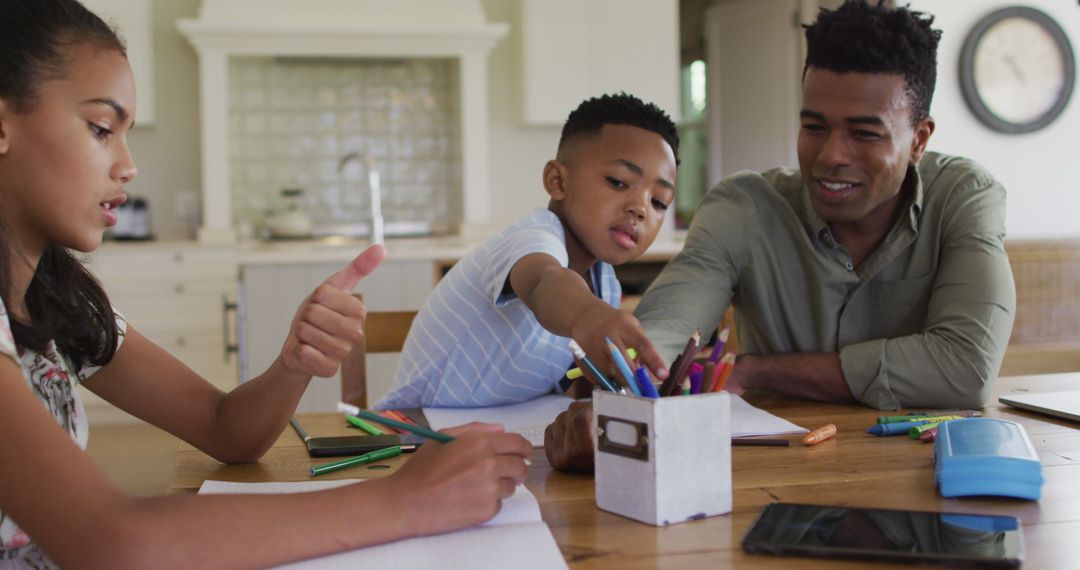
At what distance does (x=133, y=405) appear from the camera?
1285 mm

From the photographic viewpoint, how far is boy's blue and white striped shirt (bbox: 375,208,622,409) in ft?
5.22

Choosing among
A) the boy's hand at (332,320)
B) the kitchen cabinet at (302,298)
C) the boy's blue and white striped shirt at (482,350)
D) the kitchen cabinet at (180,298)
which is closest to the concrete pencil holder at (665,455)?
the boy's hand at (332,320)

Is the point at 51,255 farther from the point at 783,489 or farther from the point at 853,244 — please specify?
the point at 853,244

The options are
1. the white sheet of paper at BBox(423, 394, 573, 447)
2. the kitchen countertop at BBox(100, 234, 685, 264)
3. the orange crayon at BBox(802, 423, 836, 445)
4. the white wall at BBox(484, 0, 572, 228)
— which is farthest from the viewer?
the white wall at BBox(484, 0, 572, 228)

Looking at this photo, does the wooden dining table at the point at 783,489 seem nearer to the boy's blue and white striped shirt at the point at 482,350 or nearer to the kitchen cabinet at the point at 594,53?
the boy's blue and white striped shirt at the point at 482,350

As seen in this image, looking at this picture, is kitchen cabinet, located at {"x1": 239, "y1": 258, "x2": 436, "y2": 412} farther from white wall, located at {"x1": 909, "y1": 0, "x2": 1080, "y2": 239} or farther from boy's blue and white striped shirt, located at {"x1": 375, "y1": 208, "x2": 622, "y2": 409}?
boy's blue and white striped shirt, located at {"x1": 375, "y1": 208, "x2": 622, "y2": 409}

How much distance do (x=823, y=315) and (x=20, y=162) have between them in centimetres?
135

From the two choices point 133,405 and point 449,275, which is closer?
point 133,405

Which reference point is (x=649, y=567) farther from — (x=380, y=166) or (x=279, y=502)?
(x=380, y=166)

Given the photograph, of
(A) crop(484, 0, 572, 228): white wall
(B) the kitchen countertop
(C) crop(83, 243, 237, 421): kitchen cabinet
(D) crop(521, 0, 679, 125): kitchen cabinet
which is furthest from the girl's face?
(A) crop(484, 0, 572, 228): white wall

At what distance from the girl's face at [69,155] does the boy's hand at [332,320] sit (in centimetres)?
23

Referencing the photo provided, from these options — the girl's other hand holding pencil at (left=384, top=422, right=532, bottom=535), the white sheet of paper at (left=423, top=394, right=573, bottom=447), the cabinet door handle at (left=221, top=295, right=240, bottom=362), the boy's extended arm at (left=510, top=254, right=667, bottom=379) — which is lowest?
A: the cabinet door handle at (left=221, top=295, right=240, bottom=362)

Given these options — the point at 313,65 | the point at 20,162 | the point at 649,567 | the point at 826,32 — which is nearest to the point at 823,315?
the point at 826,32

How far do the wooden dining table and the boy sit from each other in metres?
0.24
